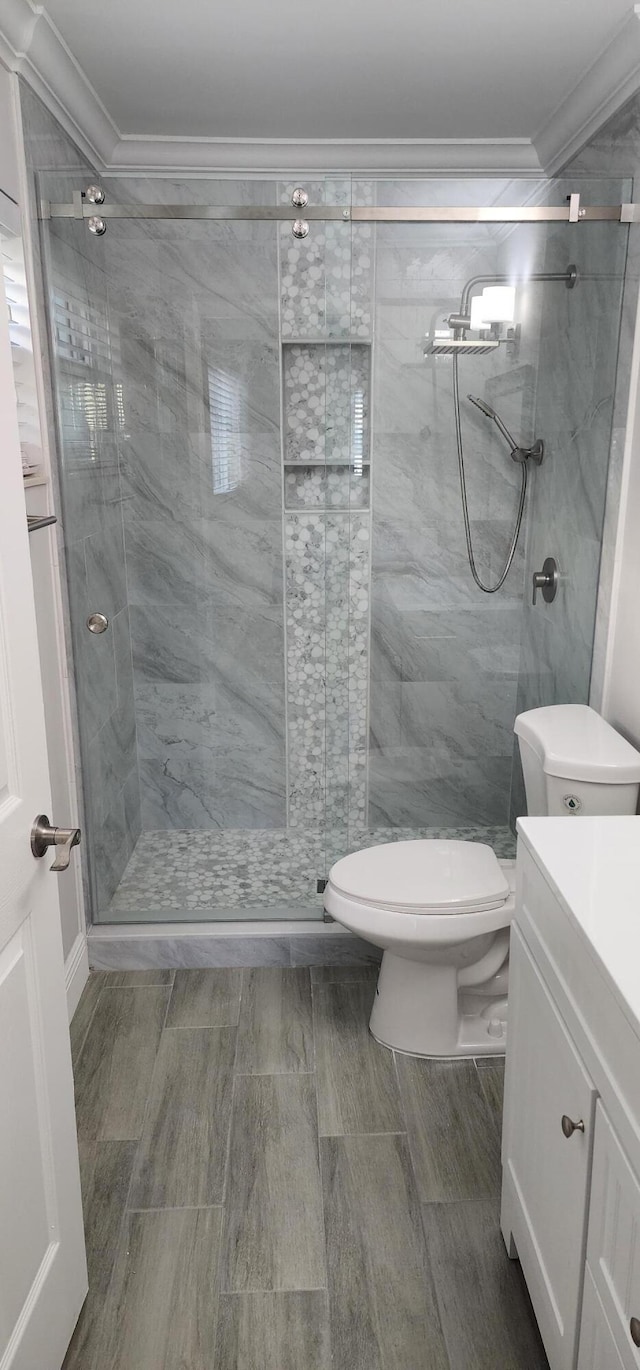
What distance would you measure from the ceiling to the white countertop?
66.0 inches

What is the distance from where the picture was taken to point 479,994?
98.8 inches

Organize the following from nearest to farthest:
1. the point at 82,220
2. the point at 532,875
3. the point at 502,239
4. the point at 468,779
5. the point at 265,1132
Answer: the point at 532,875, the point at 265,1132, the point at 502,239, the point at 82,220, the point at 468,779

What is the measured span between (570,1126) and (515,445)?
172cm

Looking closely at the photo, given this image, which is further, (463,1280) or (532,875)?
(463,1280)

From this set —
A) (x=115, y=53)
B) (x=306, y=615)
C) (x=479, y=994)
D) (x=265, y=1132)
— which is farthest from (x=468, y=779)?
(x=115, y=53)

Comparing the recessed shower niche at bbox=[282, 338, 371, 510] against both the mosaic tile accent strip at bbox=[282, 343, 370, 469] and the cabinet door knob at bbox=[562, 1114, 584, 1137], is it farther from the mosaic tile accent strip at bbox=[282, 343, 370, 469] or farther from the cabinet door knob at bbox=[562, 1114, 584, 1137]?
the cabinet door knob at bbox=[562, 1114, 584, 1137]

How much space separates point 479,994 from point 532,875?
3.37ft

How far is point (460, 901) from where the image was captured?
7.47ft

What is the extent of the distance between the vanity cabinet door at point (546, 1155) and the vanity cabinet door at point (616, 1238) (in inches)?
1.6

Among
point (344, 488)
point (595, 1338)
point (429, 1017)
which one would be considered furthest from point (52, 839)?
point (344, 488)

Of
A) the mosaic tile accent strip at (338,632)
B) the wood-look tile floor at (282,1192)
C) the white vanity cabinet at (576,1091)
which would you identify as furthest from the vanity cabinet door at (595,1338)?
the mosaic tile accent strip at (338,632)

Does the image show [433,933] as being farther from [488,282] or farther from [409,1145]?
[488,282]

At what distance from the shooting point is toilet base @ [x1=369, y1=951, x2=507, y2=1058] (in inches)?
94.7

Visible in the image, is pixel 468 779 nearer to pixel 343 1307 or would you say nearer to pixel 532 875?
A: pixel 532 875
